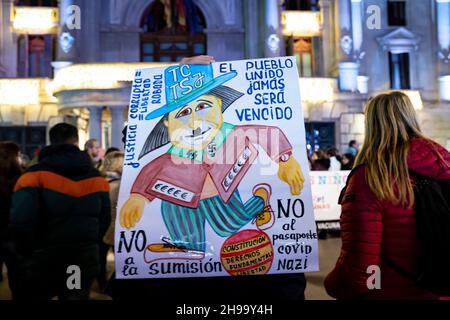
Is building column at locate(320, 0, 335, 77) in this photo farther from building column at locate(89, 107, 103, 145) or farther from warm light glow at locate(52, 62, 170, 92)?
building column at locate(89, 107, 103, 145)

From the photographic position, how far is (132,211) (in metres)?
2.55

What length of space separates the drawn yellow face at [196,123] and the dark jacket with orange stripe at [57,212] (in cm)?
125

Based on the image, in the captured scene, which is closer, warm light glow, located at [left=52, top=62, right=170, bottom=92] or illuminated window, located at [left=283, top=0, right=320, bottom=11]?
warm light glow, located at [left=52, top=62, right=170, bottom=92]

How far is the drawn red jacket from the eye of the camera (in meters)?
2.58

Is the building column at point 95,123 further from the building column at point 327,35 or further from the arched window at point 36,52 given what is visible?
the building column at point 327,35

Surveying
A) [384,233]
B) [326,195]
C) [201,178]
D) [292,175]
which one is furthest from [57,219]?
[326,195]

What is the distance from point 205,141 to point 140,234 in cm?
64

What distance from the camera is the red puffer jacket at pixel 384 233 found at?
2.29 metres

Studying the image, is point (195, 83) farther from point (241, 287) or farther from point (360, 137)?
point (360, 137)

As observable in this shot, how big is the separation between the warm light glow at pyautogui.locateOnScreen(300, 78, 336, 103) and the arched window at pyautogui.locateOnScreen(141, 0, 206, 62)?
6.16 metres

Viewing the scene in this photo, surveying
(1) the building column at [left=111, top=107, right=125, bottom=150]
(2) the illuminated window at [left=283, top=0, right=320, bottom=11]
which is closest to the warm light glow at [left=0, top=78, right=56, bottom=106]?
(1) the building column at [left=111, top=107, right=125, bottom=150]

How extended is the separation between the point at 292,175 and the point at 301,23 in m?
23.7

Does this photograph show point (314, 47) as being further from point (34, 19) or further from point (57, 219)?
point (57, 219)
